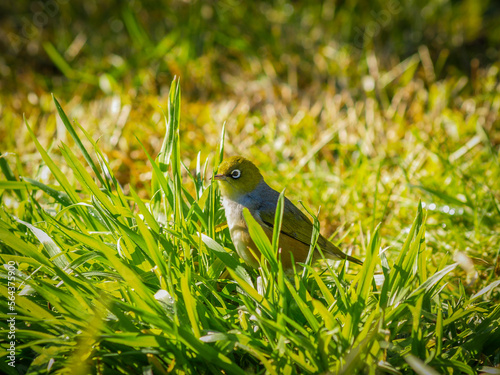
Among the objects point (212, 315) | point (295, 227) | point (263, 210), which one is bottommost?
point (212, 315)

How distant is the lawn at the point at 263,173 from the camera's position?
71.7 inches

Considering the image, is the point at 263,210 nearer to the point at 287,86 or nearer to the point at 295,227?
the point at 295,227

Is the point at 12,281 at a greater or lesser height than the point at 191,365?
greater

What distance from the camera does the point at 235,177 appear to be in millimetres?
2529

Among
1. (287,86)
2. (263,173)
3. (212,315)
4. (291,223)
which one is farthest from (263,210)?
(287,86)

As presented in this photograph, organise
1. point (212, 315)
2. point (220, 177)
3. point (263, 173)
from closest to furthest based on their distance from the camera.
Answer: point (212, 315) → point (220, 177) → point (263, 173)

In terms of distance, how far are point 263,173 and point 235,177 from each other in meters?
1.50

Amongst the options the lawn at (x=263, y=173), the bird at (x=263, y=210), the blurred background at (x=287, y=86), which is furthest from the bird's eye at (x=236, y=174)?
the blurred background at (x=287, y=86)

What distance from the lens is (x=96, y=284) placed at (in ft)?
6.82

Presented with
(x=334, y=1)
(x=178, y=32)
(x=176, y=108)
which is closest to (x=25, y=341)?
(x=176, y=108)

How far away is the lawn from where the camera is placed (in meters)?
1.82

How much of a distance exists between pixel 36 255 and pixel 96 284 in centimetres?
29

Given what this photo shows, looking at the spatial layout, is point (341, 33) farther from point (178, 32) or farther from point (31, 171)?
point (31, 171)

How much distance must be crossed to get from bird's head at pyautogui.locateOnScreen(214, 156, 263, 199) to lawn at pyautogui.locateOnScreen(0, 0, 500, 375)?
12 centimetres
